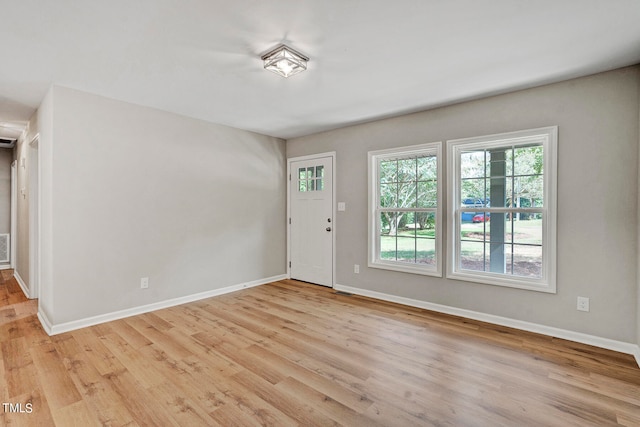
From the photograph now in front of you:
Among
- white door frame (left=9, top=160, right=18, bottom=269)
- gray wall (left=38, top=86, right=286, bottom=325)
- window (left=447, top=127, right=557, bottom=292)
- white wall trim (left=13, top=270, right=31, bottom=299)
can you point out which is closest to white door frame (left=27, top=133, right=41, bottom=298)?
white wall trim (left=13, top=270, right=31, bottom=299)

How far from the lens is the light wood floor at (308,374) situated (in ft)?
5.92

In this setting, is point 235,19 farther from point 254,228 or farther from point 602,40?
point 254,228

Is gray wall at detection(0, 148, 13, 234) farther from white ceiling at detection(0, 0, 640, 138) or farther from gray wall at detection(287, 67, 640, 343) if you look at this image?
gray wall at detection(287, 67, 640, 343)

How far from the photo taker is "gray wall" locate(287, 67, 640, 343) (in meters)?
2.55

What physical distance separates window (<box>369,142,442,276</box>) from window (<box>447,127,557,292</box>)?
231mm

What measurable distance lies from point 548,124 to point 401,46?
1.73 meters

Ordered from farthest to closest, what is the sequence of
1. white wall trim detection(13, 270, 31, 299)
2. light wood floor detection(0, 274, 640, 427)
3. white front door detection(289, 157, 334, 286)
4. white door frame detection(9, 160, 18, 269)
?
white door frame detection(9, 160, 18, 269) < white front door detection(289, 157, 334, 286) < white wall trim detection(13, 270, 31, 299) < light wood floor detection(0, 274, 640, 427)

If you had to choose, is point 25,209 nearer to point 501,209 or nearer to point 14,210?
point 14,210

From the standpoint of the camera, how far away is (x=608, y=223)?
263 cm

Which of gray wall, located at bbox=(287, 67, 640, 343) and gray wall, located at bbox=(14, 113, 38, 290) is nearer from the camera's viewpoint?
gray wall, located at bbox=(287, 67, 640, 343)

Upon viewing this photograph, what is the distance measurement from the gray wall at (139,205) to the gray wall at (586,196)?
294 centimetres

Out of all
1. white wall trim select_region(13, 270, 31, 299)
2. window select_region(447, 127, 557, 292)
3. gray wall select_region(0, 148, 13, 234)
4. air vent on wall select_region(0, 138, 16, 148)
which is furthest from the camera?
gray wall select_region(0, 148, 13, 234)

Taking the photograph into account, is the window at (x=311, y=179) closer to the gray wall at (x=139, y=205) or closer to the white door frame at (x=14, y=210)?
the gray wall at (x=139, y=205)

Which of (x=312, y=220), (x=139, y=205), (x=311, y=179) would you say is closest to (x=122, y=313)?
(x=139, y=205)
